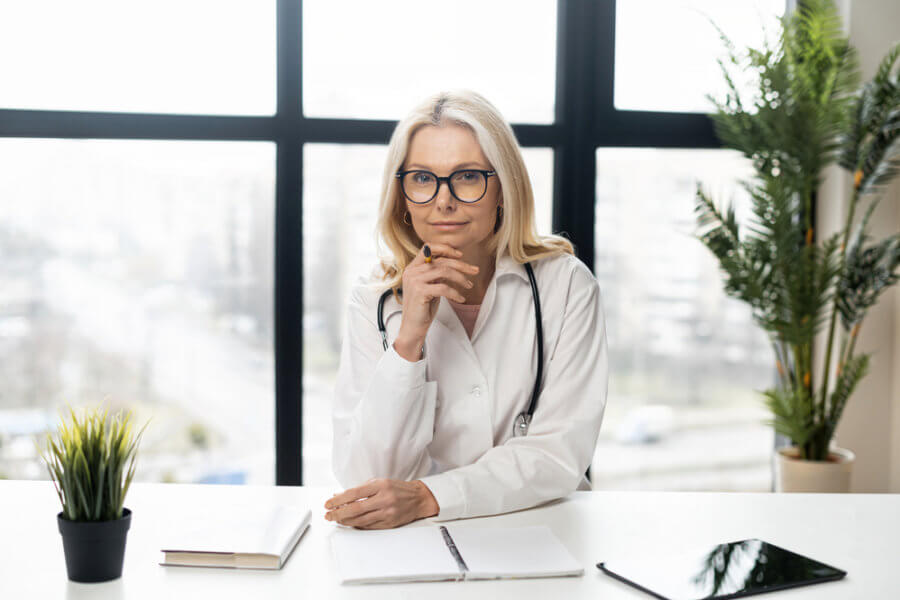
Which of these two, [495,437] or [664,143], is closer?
[495,437]

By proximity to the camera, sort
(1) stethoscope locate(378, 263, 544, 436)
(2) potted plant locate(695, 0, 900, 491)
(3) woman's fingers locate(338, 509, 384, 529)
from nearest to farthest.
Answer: (3) woman's fingers locate(338, 509, 384, 529) → (1) stethoscope locate(378, 263, 544, 436) → (2) potted plant locate(695, 0, 900, 491)

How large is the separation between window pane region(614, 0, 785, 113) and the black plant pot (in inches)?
117

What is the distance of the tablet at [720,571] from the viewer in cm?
108

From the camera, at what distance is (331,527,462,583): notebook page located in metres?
1.11

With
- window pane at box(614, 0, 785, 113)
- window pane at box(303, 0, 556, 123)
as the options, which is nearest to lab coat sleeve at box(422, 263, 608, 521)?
window pane at box(303, 0, 556, 123)

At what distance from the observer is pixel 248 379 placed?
3.43 m

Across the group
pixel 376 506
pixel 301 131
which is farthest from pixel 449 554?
pixel 301 131

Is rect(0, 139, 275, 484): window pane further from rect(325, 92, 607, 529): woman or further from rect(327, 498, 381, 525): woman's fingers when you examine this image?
rect(327, 498, 381, 525): woman's fingers

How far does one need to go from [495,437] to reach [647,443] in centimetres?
204

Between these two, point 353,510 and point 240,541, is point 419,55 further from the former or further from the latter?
point 240,541

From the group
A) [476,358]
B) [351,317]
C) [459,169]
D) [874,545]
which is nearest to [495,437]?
[476,358]

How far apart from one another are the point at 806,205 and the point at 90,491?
3006 millimetres

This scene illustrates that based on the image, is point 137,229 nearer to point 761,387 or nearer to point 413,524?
point 413,524

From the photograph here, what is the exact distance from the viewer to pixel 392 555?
1.20 meters
